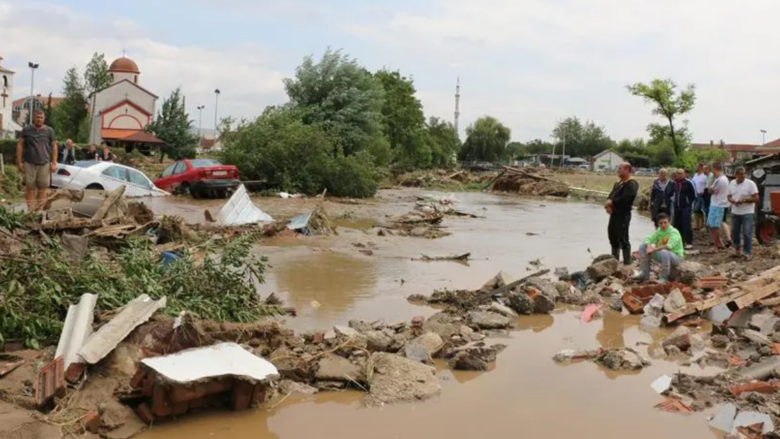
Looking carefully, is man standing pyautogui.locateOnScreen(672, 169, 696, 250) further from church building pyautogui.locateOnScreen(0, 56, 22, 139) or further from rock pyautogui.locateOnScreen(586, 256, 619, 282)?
church building pyautogui.locateOnScreen(0, 56, 22, 139)

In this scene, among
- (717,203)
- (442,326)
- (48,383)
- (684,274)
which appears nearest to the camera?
(48,383)

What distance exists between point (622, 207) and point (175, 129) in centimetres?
5022

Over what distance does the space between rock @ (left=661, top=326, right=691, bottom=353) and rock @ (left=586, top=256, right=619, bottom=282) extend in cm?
317

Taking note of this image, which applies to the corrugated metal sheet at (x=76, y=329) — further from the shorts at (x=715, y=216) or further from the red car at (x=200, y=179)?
the red car at (x=200, y=179)

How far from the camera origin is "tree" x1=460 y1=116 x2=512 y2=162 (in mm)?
95438

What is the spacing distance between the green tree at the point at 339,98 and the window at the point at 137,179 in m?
16.1

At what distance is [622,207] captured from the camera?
1080 centimetres

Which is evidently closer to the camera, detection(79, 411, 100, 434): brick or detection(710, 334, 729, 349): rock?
detection(79, 411, 100, 434): brick

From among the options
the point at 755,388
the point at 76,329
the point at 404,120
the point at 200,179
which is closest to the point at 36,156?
the point at 76,329

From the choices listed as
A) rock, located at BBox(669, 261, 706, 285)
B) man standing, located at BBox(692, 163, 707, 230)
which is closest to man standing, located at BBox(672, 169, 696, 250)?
man standing, located at BBox(692, 163, 707, 230)

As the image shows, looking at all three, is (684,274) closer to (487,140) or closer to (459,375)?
(459,375)

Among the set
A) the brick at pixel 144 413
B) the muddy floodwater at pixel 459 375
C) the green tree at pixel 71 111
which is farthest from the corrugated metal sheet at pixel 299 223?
the green tree at pixel 71 111

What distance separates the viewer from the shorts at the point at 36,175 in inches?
423

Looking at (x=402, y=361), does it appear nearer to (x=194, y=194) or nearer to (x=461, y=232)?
(x=461, y=232)
